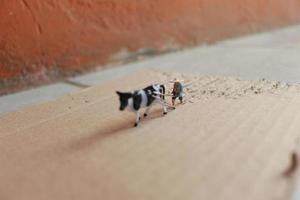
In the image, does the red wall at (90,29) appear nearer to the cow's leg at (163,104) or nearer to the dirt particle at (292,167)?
the cow's leg at (163,104)

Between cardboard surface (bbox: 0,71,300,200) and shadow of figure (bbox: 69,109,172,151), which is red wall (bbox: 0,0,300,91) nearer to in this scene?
cardboard surface (bbox: 0,71,300,200)

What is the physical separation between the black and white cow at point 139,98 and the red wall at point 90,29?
2.13ft

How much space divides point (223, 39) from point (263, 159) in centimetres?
172

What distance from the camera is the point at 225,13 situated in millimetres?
2293

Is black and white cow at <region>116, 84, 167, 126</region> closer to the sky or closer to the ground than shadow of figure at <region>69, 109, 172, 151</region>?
closer to the sky

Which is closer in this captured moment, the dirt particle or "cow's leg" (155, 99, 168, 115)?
the dirt particle

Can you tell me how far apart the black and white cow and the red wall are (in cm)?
65

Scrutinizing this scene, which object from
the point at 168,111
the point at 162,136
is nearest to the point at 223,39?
the point at 168,111

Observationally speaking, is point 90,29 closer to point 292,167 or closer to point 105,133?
point 105,133

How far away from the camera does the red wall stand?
135 centimetres

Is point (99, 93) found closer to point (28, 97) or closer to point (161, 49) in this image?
point (28, 97)

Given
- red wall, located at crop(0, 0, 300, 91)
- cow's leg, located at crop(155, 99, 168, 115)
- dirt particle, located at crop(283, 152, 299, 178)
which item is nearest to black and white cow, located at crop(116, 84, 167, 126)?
cow's leg, located at crop(155, 99, 168, 115)

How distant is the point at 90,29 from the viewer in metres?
1.59

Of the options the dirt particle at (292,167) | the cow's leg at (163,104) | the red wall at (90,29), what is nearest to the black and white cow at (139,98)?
the cow's leg at (163,104)
